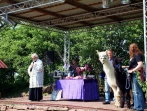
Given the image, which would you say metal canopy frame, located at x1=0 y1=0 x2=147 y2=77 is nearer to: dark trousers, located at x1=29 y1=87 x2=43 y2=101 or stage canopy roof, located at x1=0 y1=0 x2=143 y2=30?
stage canopy roof, located at x1=0 y1=0 x2=143 y2=30

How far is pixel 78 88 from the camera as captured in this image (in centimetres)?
710

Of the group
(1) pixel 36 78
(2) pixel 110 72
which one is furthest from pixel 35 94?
(2) pixel 110 72

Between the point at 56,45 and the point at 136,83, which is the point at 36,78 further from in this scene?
the point at 56,45

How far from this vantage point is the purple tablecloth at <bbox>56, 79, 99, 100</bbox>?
23.2 feet

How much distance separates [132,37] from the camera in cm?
1413

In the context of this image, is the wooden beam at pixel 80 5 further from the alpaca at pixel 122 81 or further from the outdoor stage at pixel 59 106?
the alpaca at pixel 122 81

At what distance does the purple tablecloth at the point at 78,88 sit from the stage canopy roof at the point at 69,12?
236cm

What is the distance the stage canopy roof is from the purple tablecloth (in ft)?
7.73

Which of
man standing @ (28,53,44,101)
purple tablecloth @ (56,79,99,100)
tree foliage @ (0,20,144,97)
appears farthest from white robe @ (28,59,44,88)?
tree foliage @ (0,20,144,97)

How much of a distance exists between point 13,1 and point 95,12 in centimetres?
296

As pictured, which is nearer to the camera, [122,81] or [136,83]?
[136,83]

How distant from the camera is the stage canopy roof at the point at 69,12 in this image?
8589 millimetres

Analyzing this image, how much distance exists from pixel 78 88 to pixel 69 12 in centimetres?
373

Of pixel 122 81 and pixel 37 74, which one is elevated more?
pixel 37 74
